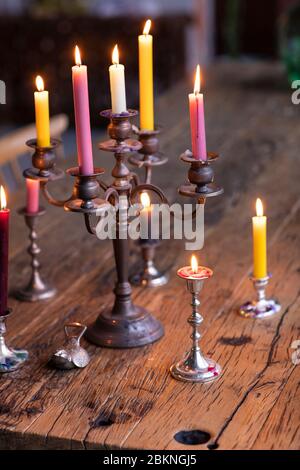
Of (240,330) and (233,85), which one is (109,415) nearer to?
(240,330)

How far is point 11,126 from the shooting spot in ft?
21.5

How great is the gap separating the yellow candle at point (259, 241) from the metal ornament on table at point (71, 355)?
1.22 ft

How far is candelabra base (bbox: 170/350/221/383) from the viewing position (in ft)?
4.61

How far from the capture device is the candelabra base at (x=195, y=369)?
1404 millimetres

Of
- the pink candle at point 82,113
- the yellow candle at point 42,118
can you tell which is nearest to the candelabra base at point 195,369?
the pink candle at point 82,113

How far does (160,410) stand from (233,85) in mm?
2525

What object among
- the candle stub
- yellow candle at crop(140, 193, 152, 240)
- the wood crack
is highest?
the candle stub

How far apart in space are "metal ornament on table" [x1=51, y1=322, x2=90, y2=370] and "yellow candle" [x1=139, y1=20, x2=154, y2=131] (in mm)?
412

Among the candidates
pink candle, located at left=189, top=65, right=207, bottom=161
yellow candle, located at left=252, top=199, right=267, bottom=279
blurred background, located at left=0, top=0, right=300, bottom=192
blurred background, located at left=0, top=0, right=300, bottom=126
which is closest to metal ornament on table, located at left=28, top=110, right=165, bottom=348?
pink candle, located at left=189, top=65, right=207, bottom=161

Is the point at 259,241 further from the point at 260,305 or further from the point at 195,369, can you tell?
the point at 195,369

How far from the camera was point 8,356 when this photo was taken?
1487 millimetres

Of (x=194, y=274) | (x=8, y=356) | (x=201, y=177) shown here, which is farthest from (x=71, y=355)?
(x=201, y=177)

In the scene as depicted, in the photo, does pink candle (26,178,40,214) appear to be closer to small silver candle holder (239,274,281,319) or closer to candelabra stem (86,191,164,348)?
candelabra stem (86,191,164,348)
